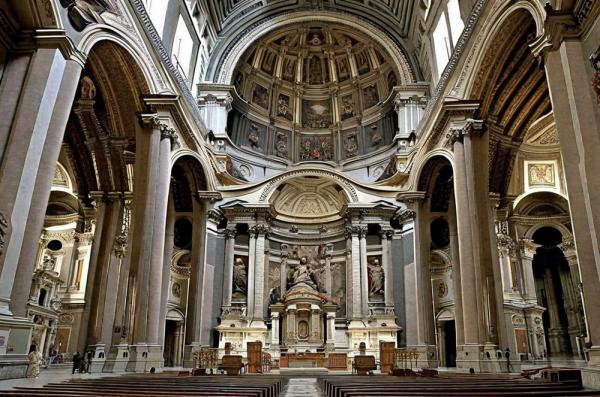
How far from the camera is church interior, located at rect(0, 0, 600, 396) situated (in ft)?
29.9

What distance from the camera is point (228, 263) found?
2242 cm

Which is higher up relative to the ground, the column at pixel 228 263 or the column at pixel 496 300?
the column at pixel 228 263

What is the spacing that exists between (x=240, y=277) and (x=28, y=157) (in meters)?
14.7

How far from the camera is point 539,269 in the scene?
27.8 m

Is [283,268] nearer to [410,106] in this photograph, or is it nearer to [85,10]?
[410,106]

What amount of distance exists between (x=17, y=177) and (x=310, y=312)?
15.6 meters

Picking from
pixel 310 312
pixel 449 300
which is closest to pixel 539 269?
pixel 449 300

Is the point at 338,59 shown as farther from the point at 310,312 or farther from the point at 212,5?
the point at 310,312

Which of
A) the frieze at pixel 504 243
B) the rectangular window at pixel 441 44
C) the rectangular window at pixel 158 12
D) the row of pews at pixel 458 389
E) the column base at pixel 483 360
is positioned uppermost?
the rectangular window at pixel 441 44

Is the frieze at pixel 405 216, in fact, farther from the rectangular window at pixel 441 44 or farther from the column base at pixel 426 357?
the rectangular window at pixel 441 44

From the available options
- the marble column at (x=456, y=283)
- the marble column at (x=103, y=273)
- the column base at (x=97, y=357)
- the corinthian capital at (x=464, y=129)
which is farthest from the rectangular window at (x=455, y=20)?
the column base at (x=97, y=357)

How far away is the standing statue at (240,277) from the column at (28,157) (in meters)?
13.9

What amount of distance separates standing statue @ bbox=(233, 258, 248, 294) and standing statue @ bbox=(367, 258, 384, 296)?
6.27 m

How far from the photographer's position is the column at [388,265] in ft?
72.0
